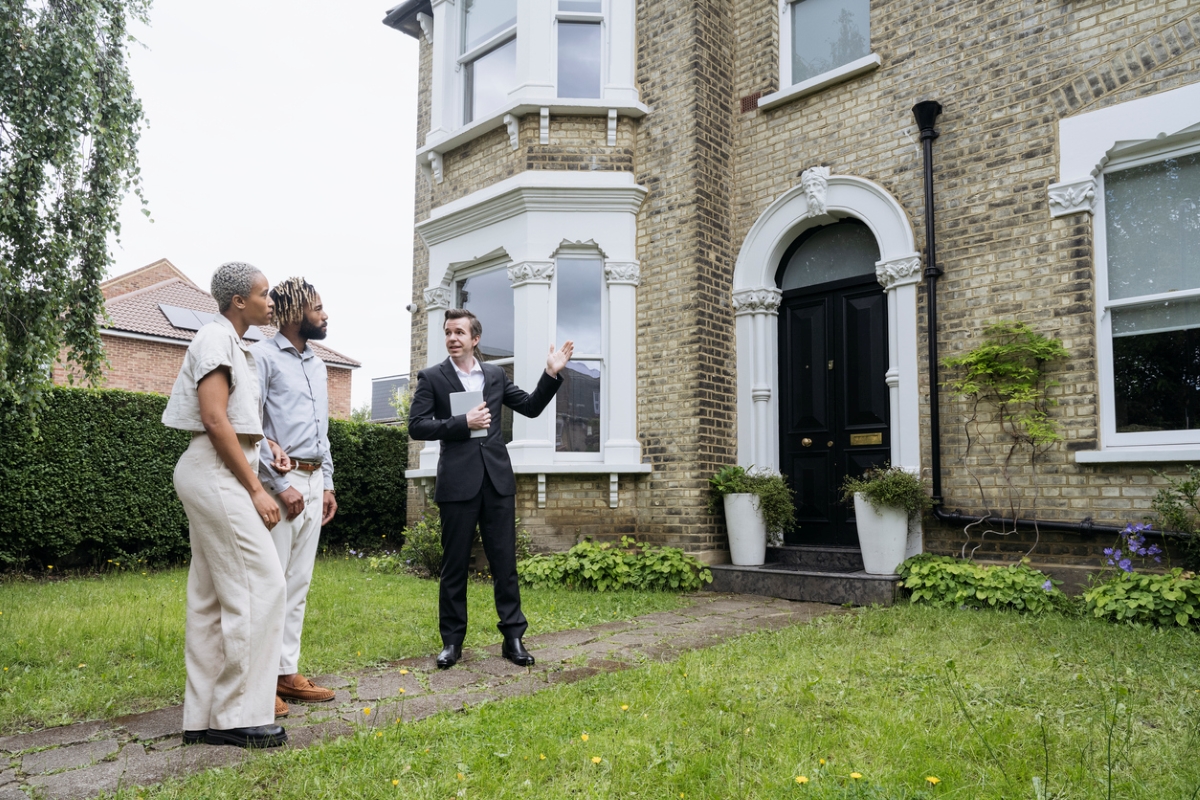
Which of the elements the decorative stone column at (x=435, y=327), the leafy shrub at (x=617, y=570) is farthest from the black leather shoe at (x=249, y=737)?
the decorative stone column at (x=435, y=327)

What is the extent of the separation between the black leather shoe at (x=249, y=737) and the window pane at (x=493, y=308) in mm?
5971

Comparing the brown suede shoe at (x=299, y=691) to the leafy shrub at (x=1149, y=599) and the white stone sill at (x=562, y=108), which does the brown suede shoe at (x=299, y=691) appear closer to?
the leafy shrub at (x=1149, y=599)

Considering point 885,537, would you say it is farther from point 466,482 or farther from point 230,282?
point 230,282

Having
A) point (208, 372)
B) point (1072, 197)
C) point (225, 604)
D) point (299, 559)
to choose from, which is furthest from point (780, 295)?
point (225, 604)

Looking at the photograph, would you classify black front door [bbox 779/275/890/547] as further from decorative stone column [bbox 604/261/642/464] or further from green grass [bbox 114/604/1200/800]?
green grass [bbox 114/604/1200/800]

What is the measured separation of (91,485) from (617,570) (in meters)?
Answer: 6.17

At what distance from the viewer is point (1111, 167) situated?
6152 mm

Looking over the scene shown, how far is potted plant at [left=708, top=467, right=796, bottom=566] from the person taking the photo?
7.44 meters

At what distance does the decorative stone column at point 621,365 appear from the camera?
26.5 ft

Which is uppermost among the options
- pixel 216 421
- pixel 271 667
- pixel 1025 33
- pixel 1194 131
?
pixel 1025 33

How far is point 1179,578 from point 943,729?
10.3ft

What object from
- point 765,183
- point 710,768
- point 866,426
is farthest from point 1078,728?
point 765,183

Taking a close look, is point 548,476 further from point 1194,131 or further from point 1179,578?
point 1194,131

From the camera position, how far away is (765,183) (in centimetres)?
819
